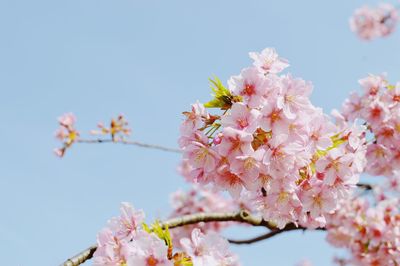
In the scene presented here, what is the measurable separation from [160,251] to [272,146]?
30.7 inches

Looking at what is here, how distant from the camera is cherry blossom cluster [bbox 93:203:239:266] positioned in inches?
82.4

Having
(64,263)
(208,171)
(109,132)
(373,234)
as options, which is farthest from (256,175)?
(109,132)

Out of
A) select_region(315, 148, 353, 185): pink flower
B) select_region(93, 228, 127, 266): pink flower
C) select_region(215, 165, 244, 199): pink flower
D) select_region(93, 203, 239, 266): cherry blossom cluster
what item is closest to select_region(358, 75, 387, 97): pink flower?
select_region(315, 148, 353, 185): pink flower

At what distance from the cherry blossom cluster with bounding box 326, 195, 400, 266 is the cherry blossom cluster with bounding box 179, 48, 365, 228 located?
2.74 meters

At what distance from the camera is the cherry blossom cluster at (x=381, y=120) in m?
3.93

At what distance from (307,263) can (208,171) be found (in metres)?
12.9

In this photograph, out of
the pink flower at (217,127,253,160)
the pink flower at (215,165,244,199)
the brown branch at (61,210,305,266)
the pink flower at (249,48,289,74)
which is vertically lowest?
the pink flower at (215,165,244,199)

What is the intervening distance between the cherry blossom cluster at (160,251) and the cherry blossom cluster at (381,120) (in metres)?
2.21

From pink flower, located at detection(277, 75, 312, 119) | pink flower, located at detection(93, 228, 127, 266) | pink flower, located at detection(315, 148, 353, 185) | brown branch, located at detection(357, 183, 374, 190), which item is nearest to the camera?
pink flower, located at detection(93, 228, 127, 266)

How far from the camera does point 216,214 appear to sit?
4.29 meters

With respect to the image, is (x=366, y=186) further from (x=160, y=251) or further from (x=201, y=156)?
(x=160, y=251)

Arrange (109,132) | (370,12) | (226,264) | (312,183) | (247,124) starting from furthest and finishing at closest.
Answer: (370,12) < (109,132) < (312,183) < (247,124) < (226,264)

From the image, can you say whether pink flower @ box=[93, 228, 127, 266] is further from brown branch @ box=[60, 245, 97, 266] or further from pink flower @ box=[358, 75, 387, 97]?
pink flower @ box=[358, 75, 387, 97]

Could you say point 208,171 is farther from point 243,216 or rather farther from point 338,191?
point 243,216
